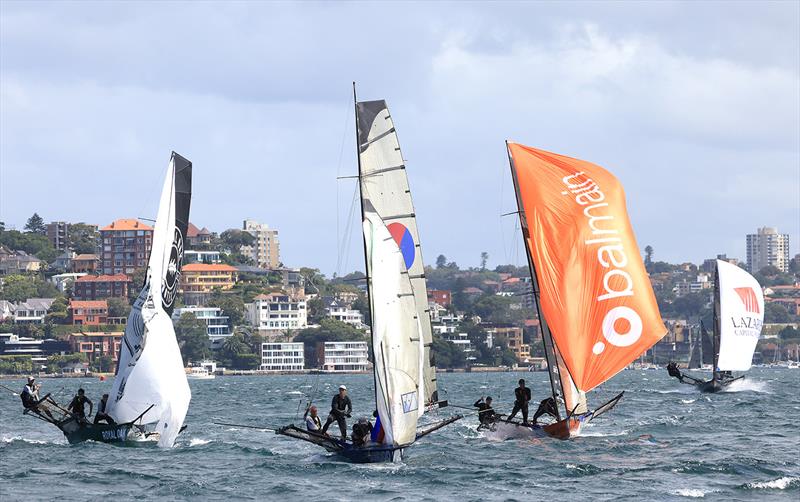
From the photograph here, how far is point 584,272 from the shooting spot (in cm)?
3956

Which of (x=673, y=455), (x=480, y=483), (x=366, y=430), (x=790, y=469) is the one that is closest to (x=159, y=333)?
(x=366, y=430)

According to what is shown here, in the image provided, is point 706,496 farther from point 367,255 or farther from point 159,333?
point 159,333

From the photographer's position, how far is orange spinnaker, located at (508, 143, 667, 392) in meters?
39.3

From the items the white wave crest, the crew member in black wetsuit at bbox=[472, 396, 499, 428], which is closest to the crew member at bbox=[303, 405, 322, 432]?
the crew member in black wetsuit at bbox=[472, 396, 499, 428]

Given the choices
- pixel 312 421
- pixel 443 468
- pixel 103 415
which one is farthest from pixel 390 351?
pixel 103 415

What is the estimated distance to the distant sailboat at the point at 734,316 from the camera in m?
73.9

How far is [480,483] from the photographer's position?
33.7 metres

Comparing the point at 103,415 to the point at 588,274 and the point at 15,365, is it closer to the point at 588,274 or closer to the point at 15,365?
the point at 588,274

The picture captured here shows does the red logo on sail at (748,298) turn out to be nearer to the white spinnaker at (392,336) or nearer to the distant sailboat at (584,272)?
the distant sailboat at (584,272)

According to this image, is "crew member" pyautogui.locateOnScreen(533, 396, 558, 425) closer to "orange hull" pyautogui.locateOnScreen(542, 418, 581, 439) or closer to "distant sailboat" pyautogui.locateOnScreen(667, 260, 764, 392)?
"orange hull" pyautogui.locateOnScreen(542, 418, 581, 439)

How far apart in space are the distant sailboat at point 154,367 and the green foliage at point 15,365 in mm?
156817

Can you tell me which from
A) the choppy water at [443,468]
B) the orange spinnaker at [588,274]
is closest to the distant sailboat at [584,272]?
the orange spinnaker at [588,274]

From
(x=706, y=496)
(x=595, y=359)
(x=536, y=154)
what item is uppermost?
(x=536, y=154)

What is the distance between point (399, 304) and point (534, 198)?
730 cm
